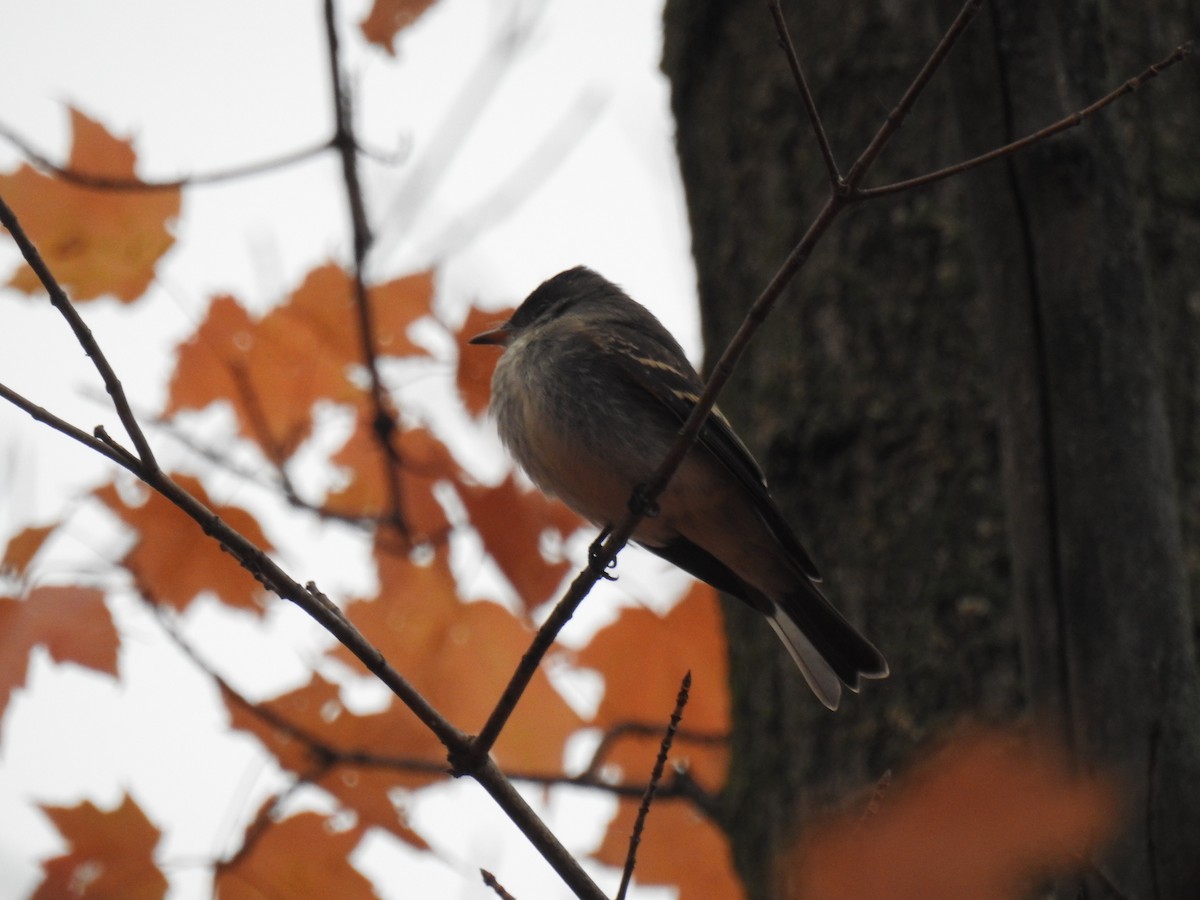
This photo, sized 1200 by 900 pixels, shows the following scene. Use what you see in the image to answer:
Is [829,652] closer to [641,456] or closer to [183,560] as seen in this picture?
[641,456]

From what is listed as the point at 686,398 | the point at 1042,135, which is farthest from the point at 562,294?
the point at 1042,135

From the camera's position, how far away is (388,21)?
3.53m

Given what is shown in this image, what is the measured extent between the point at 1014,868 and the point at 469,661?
78.2 inches

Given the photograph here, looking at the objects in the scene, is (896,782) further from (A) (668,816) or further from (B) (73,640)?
(B) (73,640)

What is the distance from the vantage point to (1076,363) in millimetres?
2086

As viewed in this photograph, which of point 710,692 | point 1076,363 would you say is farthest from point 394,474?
point 1076,363

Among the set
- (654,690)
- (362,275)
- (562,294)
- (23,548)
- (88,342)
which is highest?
(562,294)

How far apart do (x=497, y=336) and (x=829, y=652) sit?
1623 mm

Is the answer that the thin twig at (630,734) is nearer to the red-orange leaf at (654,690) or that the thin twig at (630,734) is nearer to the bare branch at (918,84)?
the red-orange leaf at (654,690)

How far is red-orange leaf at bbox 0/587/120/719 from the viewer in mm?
2898

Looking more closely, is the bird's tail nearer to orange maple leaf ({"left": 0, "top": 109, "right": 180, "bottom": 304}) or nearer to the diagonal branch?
the diagonal branch

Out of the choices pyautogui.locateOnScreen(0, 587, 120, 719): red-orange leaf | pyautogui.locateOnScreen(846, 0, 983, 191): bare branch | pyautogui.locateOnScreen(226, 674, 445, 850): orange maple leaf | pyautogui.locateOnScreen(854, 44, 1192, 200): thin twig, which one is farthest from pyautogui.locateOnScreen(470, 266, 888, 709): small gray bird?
pyautogui.locateOnScreen(846, 0, 983, 191): bare branch

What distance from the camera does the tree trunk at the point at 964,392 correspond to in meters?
2.03

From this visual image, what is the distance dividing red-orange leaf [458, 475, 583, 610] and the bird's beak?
0.44m
